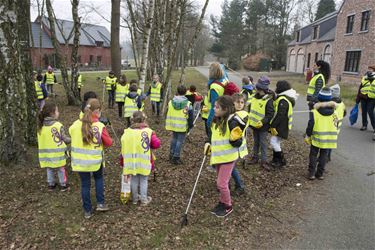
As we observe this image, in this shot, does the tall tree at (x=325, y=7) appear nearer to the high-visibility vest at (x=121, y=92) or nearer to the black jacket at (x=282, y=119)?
the high-visibility vest at (x=121, y=92)

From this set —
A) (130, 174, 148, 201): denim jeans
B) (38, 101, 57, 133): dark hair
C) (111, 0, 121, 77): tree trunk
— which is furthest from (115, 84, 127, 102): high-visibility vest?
(130, 174, 148, 201): denim jeans

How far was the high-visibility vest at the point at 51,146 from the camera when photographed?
188 inches

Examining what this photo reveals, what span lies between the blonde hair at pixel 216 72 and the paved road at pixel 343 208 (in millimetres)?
2689

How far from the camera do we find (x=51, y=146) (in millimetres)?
4828

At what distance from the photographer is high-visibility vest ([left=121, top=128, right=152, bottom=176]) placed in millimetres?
4309

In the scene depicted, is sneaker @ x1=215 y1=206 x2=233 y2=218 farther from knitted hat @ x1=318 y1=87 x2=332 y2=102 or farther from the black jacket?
knitted hat @ x1=318 y1=87 x2=332 y2=102

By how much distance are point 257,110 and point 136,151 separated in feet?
9.83

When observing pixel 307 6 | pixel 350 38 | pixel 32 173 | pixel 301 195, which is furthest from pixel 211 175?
pixel 307 6

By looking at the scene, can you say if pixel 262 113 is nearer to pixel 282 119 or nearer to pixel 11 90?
pixel 282 119

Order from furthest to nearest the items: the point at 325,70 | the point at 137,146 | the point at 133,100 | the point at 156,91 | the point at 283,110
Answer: the point at 156,91 < the point at 133,100 < the point at 325,70 < the point at 283,110 < the point at 137,146

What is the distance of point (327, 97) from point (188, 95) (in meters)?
3.51

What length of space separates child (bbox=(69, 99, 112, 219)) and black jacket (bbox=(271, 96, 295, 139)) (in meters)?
3.39

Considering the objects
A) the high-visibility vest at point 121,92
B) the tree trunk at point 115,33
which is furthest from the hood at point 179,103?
the tree trunk at point 115,33

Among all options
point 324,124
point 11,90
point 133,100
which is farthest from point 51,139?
point 324,124
